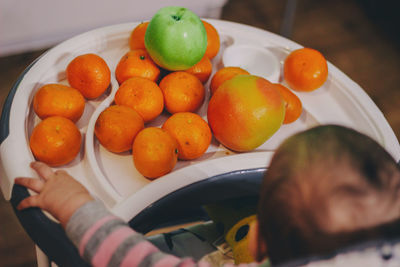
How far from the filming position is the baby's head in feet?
1.24

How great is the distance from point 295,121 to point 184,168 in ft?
0.88

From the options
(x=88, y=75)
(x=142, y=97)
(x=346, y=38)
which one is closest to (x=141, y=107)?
(x=142, y=97)

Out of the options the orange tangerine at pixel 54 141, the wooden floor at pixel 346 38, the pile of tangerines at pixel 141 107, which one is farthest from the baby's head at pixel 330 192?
the wooden floor at pixel 346 38

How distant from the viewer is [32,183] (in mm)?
600

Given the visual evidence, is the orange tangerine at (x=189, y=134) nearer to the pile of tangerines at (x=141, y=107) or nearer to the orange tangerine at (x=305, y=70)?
the pile of tangerines at (x=141, y=107)

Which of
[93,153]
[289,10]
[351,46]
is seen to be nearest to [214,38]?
[93,153]

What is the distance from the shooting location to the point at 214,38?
826mm

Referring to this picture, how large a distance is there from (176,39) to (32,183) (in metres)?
0.35

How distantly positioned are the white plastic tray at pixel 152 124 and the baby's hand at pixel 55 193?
23 millimetres

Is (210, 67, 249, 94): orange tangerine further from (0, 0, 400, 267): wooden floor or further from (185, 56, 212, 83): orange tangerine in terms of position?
(0, 0, 400, 267): wooden floor

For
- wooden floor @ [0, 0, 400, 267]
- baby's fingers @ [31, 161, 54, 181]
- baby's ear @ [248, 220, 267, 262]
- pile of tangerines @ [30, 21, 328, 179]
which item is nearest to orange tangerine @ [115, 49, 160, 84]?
pile of tangerines @ [30, 21, 328, 179]

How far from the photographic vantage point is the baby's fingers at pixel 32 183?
0.60 metres

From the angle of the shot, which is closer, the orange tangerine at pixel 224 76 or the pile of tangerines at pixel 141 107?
the pile of tangerines at pixel 141 107

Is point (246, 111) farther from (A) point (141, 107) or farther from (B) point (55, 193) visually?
(B) point (55, 193)
